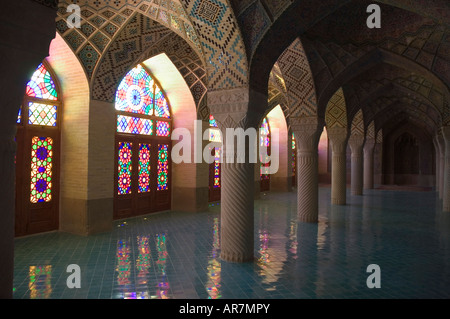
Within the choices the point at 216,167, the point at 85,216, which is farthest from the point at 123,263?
the point at 216,167

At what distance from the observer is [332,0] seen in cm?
510

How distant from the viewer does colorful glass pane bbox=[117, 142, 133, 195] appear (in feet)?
27.6

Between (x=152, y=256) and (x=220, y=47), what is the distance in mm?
3335

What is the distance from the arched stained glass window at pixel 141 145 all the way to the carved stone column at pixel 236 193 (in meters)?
4.19

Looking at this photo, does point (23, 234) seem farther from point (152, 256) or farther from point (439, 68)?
point (439, 68)

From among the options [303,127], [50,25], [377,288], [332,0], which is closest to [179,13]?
[332,0]

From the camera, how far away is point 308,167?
8062 mm

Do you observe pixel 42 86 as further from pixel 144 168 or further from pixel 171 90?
pixel 171 90

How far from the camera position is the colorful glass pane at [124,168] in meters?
8.41

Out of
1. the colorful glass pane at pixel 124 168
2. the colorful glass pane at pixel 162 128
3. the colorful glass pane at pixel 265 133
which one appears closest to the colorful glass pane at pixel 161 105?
the colorful glass pane at pixel 162 128

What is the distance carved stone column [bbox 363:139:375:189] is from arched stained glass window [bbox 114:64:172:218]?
1096 centimetres

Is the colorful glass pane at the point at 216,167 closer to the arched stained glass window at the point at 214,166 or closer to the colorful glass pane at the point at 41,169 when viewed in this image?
the arched stained glass window at the point at 214,166

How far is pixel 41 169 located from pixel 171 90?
13.6 ft

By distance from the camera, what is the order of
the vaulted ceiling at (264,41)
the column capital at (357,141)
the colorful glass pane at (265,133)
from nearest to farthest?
1. the vaulted ceiling at (264,41)
2. the column capital at (357,141)
3. the colorful glass pane at (265,133)
